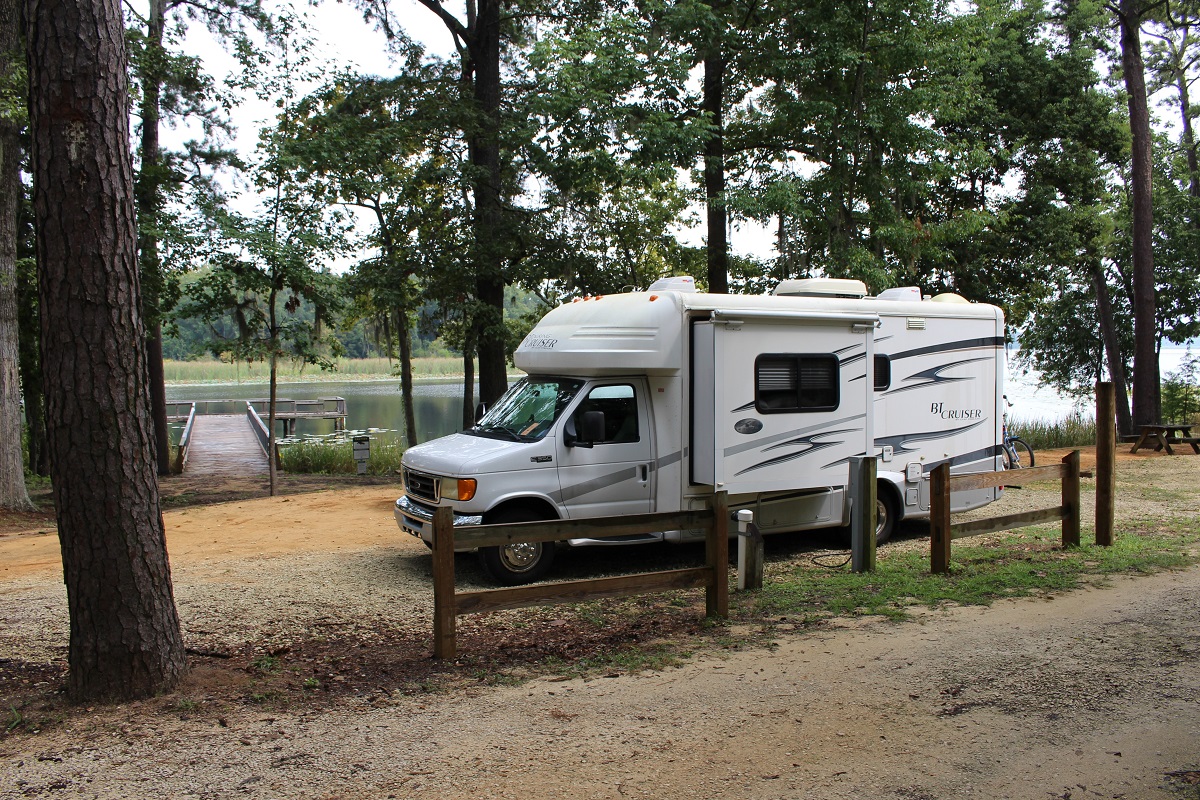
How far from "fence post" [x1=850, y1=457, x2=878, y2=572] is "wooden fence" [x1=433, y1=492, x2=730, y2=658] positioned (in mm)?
1931

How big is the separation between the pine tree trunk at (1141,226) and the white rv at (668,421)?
15.7 meters

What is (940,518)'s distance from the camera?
808 cm

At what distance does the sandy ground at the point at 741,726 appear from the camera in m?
3.92

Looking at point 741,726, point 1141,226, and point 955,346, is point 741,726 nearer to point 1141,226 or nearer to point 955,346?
point 955,346

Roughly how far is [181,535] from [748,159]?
582 inches

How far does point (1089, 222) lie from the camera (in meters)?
22.5

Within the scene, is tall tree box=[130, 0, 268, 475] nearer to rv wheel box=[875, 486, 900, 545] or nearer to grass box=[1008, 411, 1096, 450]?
rv wheel box=[875, 486, 900, 545]

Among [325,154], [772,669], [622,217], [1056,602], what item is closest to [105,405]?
[772,669]

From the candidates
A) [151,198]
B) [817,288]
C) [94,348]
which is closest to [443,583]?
[94,348]

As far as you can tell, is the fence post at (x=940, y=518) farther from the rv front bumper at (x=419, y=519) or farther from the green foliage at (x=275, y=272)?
the green foliage at (x=275, y=272)

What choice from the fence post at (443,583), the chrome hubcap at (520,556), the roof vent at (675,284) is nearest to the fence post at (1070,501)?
the roof vent at (675,284)

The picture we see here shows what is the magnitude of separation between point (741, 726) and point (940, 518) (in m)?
4.23

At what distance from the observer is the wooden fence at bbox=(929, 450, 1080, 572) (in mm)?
8109

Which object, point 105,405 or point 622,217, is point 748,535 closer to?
point 105,405
